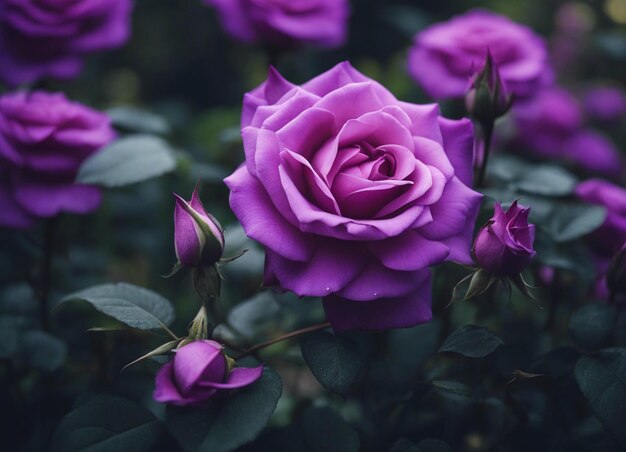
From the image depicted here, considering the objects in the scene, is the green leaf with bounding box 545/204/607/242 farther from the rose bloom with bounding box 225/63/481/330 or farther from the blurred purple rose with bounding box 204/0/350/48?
the blurred purple rose with bounding box 204/0/350/48

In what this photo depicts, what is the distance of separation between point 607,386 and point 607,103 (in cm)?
132

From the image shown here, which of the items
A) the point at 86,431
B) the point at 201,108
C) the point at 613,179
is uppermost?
the point at 86,431

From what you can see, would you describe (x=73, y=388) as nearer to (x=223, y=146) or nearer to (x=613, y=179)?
(x=223, y=146)

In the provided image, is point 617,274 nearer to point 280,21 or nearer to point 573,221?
point 573,221

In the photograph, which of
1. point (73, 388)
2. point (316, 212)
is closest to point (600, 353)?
point (316, 212)

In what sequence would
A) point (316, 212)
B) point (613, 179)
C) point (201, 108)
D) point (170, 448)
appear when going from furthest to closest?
point (201, 108)
point (613, 179)
point (170, 448)
point (316, 212)

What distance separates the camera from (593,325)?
1.99ft

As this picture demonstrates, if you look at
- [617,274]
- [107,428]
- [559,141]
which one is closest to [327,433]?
[107,428]

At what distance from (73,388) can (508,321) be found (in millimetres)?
643

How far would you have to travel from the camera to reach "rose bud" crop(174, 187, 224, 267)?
0.52 meters

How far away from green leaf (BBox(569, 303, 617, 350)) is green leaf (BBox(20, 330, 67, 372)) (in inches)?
23.0

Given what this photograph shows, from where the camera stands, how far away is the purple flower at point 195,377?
459mm

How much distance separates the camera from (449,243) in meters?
0.53

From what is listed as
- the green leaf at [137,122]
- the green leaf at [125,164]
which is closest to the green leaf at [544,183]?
the green leaf at [125,164]
